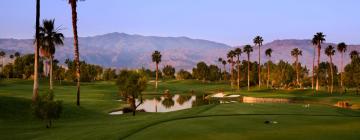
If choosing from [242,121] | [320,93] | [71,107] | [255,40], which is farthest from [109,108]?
[255,40]

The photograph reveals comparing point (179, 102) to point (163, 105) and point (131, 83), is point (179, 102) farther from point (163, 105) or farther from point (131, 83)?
point (131, 83)

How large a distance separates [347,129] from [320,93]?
10034 cm

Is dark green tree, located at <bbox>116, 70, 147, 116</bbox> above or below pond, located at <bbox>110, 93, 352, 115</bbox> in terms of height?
above

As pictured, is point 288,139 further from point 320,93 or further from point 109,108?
point 320,93

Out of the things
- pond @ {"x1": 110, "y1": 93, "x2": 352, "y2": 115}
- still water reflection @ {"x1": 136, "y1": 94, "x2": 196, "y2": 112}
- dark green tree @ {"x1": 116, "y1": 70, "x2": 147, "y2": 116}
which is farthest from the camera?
pond @ {"x1": 110, "y1": 93, "x2": 352, "y2": 115}

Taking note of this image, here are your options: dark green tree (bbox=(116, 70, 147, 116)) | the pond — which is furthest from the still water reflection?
dark green tree (bbox=(116, 70, 147, 116))

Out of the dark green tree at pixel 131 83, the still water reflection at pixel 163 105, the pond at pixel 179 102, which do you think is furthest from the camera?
the pond at pixel 179 102

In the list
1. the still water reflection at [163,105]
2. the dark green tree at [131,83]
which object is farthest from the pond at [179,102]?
the dark green tree at [131,83]

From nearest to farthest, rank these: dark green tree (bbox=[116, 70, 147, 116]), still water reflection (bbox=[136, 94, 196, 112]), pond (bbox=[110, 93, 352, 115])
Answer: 1. dark green tree (bbox=[116, 70, 147, 116])
2. still water reflection (bbox=[136, 94, 196, 112])
3. pond (bbox=[110, 93, 352, 115])

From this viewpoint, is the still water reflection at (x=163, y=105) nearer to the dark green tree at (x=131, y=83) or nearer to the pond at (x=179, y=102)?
the pond at (x=179, y=102)

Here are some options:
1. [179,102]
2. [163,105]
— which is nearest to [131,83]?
[163,105]

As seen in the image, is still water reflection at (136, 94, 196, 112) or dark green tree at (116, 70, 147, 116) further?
still water reflection at (136, 94, 196, 112)

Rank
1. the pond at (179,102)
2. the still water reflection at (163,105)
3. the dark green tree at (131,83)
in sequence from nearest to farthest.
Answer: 1. the dark green tree at (131,83)
2. the still water reflection at (163,105)
3. the pond at (179,102)

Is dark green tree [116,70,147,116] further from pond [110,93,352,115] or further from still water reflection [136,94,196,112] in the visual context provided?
still water reflection [136,94,196,112]
